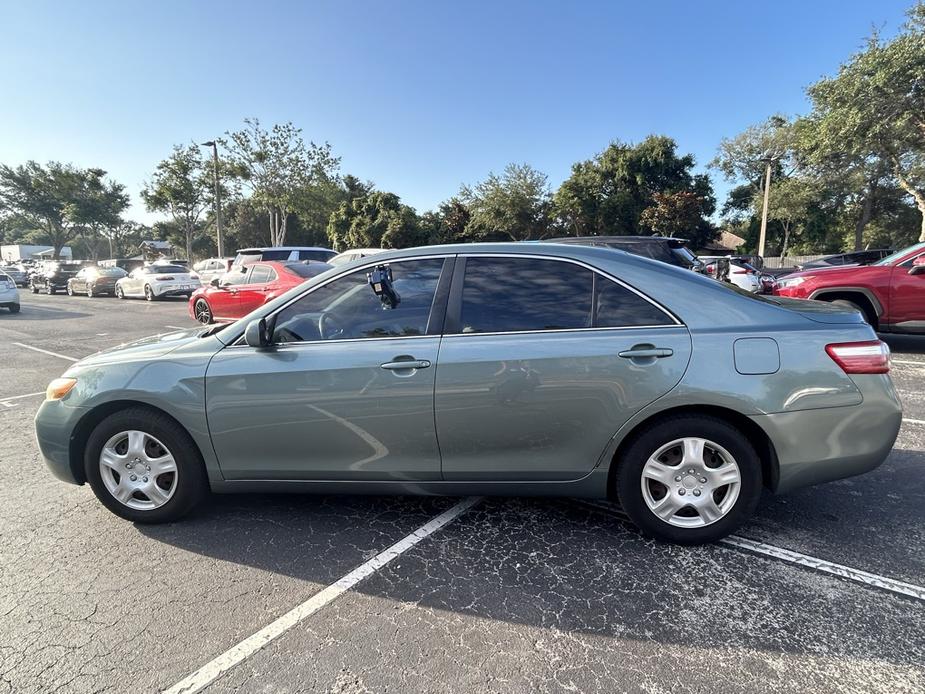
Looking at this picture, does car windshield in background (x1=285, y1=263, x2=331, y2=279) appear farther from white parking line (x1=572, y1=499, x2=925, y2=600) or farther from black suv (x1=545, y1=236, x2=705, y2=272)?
white parking line (x1=572, y1=499, x2=925, y2=600)

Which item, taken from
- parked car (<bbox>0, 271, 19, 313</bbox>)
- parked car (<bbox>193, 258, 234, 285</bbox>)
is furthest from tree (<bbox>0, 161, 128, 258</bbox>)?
parked car (<bbox>0, 271, 19, 313</bbox>)

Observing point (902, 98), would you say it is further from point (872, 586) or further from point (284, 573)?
point (284, 573)

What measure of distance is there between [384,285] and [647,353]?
151 centimetres

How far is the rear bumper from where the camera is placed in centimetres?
255

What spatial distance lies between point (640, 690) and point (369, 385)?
1787mm

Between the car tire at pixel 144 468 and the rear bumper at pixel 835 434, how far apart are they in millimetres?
3153

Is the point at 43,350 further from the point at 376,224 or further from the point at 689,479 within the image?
the point at 376,224

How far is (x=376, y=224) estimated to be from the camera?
38469 mm

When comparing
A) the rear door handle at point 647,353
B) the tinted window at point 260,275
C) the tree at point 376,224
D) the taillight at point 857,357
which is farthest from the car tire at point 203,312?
the tree at point 376,224

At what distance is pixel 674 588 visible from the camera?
2408 millimetres

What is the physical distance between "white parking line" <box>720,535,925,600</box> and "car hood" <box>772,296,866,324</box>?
1237 mm

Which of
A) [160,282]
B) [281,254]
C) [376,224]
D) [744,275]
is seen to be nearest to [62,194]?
[376,224]

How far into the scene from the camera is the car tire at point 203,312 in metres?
11.5

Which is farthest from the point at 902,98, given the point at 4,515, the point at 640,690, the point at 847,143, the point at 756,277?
the point at 4,515
